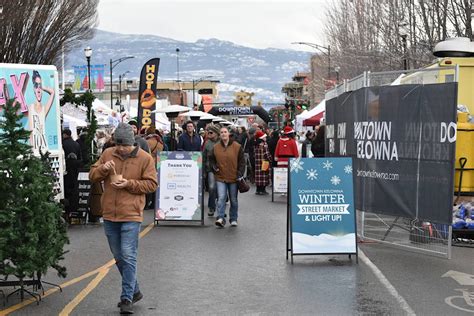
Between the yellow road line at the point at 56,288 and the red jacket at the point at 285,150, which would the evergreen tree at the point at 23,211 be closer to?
the yellow road line at the point at 56,288

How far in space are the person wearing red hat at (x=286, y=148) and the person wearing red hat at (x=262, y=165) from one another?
0.90 meters

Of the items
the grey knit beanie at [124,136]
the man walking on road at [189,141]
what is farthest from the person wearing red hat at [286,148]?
the grey knit beanie at [124,136]

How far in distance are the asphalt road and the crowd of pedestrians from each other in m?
0.71

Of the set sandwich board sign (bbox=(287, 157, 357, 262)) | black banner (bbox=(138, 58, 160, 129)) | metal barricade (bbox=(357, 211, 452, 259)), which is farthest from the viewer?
black banner (bbox=(138, 58, 160, 129))

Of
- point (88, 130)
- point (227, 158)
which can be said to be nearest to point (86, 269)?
point (227, 158)

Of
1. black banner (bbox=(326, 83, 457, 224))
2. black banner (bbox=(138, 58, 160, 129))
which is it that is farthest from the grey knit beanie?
black banner (bbox=(138, 58, 160, 129))

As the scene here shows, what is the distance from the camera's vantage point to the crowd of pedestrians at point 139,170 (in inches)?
361

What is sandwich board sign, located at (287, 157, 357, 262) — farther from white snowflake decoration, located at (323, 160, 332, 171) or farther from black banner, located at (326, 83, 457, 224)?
black banner, located at (326, 83, 457, 224)

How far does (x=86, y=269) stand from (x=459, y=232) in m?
6.04

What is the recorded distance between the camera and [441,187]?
1254 cm

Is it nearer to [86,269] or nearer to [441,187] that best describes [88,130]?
[86,269]

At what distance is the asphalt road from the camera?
9219 millimetres

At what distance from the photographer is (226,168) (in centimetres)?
1684

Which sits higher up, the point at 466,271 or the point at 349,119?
the point at 349,119
